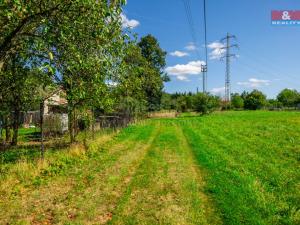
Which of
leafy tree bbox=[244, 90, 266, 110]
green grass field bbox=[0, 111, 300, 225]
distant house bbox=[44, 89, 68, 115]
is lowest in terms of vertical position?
green grass field bbox=[0, 111, 300, 225]

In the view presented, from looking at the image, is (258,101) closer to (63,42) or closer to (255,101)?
(255,101)

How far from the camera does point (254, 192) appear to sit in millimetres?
7398

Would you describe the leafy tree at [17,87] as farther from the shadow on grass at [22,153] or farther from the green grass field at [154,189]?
the green grass field at [154,189]

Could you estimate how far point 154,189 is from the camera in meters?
7.95

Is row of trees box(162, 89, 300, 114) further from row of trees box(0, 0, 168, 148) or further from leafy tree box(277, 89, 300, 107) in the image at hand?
row of trees box(0, 0, 168, 148)

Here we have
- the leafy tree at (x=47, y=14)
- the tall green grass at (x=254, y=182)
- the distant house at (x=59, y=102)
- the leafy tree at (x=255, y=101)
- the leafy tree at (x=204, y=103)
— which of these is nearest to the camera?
the tall green grass at (x=254, y=182)

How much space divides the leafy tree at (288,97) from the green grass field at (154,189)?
104m

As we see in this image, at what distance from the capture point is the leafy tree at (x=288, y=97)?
106825 millimetres

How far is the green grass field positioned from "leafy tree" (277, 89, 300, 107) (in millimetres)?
103946

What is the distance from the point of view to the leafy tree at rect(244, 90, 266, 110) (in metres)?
99.2

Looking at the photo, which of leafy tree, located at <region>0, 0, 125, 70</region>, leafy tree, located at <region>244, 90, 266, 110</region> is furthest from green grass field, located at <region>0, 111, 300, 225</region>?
leafy tree, located at <region>244, 90, 266, 110</region>

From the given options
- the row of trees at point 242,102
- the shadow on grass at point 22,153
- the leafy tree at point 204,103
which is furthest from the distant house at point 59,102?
the row of trees at point 242,102

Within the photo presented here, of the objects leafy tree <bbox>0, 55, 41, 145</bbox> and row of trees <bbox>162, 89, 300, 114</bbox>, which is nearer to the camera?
leafy tree <bbox>0, 55, 41, 145</bbox>

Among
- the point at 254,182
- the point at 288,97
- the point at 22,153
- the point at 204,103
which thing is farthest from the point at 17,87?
the point at 288,97
